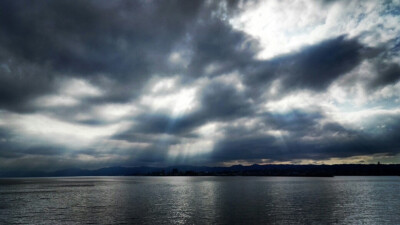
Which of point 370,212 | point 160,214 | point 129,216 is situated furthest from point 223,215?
point 370,212

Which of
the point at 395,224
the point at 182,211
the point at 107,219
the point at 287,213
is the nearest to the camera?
the point at 395,224

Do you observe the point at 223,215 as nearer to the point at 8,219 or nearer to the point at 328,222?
the point at 328,222

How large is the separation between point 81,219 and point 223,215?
33814 mm

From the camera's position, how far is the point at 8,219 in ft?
212

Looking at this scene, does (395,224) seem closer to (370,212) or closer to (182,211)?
(370,212)

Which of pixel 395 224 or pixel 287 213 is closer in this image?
pixel 395 224

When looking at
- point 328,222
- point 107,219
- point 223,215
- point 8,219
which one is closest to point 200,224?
point 223,215

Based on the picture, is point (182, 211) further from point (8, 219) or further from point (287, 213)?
point (8, 219)

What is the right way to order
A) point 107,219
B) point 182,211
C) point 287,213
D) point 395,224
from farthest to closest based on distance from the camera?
point 182,211
point 287,213
point 107,219
point 395,224

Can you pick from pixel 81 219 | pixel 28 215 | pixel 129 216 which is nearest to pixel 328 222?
pixel 129 216

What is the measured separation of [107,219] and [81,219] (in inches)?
252

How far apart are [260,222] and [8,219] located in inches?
2376

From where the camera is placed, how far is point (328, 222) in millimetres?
56406

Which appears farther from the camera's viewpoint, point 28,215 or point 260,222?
point 28,215
